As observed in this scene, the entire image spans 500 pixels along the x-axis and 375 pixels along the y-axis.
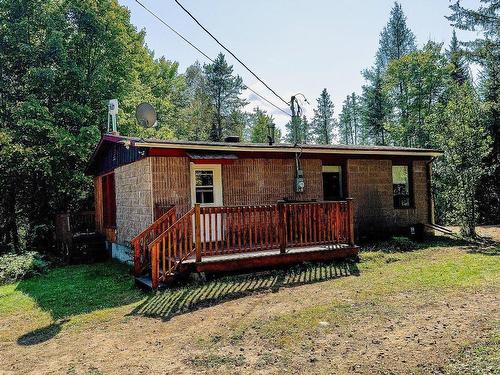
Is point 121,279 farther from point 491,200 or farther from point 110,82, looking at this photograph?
point 491,200

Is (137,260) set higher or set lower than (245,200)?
lower

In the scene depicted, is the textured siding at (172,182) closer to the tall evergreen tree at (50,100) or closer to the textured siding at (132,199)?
the textured siding at (132,199)

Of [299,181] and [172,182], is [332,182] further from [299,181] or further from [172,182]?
[172,182]

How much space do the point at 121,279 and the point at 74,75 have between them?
1161 centimetres

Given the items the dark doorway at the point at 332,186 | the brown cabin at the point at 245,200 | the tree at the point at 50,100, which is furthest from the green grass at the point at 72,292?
the tree at the point at 50,100

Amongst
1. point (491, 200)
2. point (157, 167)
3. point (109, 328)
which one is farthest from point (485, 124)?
point (109, 328)

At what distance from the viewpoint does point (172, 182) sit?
29.6 feet

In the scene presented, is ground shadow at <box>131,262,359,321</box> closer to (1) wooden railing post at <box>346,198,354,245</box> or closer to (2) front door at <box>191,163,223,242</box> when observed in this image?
(1) wooden railing post at <box>346,198,354,245</box>

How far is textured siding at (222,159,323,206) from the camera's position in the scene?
9797mm

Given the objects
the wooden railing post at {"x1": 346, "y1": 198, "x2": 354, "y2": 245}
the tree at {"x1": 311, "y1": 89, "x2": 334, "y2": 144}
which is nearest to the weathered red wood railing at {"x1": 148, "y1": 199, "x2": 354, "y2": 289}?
the wooden railing post at {"x1": 346, "y1": 198, "x2": 354, "y2": 245}

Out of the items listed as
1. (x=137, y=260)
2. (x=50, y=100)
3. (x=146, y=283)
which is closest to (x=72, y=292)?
(x=137, y=260)

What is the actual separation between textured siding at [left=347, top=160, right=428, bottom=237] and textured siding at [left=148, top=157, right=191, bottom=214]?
16.6 ft

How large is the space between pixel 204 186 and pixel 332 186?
4.19 m

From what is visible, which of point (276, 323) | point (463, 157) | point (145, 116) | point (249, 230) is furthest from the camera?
point (463, 157)
